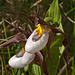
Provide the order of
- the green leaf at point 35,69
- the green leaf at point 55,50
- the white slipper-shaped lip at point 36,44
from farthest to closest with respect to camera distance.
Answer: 1. the green leaf at point 35,69
2. the green leaf at point 55,50
3. the white slipper-shaped lip at point 36,44

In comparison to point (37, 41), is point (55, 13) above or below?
above

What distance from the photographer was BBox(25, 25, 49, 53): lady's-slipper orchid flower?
80 cm

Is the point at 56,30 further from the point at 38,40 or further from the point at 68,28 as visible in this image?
the point at 68,28

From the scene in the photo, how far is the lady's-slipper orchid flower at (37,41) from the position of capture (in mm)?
795

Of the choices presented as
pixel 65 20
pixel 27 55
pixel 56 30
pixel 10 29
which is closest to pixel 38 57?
pixel 27 55

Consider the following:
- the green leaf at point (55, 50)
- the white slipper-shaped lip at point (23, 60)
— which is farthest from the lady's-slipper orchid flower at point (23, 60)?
the green leaf at point (55, 50)

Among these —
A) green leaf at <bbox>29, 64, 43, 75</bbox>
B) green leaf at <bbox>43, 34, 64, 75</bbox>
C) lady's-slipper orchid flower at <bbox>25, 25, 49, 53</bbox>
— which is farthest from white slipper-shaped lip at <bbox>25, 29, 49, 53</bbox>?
green leaf at <bbox>29, 64, 43, 75</bbox>

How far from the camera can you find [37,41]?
81cm

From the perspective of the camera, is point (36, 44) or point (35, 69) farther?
point (35, 69)

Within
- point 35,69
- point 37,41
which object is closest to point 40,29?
point 37,41

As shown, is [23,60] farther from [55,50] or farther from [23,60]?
→ [55,50]

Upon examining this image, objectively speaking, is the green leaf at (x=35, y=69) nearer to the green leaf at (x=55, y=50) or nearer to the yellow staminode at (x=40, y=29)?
the green leaf at (x=55, y=50)

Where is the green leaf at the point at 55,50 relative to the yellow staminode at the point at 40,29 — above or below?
below

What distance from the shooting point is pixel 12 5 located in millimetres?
1562
